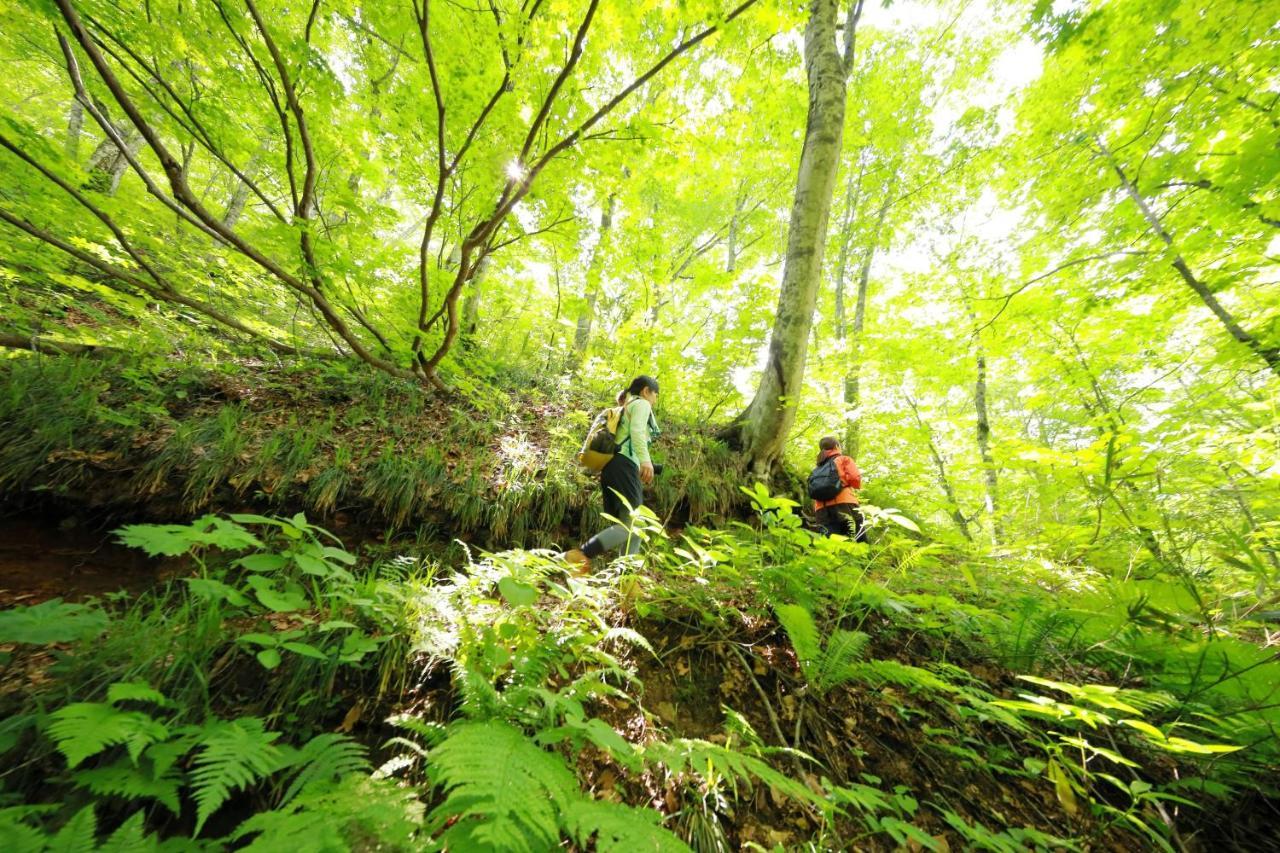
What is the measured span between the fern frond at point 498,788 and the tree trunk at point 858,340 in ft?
21.9

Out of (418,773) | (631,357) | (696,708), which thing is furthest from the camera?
(631,357)

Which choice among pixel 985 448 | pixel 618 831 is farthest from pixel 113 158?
pixel 985 448

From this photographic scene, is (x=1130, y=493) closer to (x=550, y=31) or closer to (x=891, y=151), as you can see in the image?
(x=550, y=31)

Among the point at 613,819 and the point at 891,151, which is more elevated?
the point at 891,151

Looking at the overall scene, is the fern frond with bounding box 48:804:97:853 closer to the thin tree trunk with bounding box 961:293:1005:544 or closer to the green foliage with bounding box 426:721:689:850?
the green foliage with bounding box 426:721:689:850

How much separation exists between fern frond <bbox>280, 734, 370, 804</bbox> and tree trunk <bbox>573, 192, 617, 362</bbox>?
457 centimetres

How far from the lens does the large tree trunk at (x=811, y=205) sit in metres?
4.71

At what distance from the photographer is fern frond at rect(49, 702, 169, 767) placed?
0.97 meters

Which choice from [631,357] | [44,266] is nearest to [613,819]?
[631,357]

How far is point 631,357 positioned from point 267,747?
17.2 ft

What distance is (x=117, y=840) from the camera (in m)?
0.82

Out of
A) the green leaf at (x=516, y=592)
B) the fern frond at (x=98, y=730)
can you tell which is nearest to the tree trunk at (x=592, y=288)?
the green leaf at (x=516, y=592)

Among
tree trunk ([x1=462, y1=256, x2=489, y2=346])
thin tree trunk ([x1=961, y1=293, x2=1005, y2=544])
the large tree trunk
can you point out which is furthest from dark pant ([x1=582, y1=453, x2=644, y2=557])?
thin tree trunk ([x1=961, y1=293, x2=1005, y2=544])

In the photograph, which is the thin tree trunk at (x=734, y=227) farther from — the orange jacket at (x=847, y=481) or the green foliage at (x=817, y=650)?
the green foliage at (x=817, y=650)
